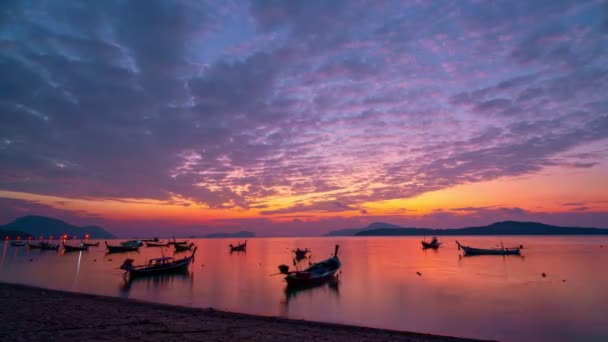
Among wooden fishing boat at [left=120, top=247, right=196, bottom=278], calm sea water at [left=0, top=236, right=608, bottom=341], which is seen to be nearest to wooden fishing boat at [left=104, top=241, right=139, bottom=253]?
calm sea water at [left=0, top=236, right=608, bottom=341]

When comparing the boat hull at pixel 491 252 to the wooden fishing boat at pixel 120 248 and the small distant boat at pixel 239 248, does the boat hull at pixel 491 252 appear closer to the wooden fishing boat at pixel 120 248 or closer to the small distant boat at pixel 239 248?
the small distant boat at pixel 239 248

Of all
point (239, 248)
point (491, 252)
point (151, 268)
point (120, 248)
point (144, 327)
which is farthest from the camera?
point (239, 248)

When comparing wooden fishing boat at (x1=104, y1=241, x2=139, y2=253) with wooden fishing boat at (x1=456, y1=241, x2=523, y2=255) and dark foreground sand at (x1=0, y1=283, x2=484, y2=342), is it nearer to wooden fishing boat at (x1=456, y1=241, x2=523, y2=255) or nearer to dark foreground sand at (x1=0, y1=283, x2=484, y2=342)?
dark foreground sand at (x1=0, y1=283, x2=484, y2=342)

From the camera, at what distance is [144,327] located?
12320 millimetres

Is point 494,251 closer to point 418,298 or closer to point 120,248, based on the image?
point 418,298

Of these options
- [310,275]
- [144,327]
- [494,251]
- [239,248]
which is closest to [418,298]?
[310,275]

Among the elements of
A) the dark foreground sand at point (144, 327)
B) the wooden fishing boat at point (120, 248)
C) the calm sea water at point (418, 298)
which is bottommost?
the calm sea water at point (418, 298)

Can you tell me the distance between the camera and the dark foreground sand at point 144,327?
11008 mm

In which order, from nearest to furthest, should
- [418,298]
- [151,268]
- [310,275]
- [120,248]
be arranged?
[418,298]
[310,275]
[151,268]
[120,248]

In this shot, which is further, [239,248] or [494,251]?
[239,248]

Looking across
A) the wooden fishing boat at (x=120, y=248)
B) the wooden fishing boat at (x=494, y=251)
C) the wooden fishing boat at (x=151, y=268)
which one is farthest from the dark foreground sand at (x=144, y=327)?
the wooden fishing boat at (x=120, y=248)

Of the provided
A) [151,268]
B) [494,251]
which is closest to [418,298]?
[151,268]

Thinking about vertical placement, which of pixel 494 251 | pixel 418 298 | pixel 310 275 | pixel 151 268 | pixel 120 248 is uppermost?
pixel 120 248

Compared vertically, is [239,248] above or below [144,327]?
above
